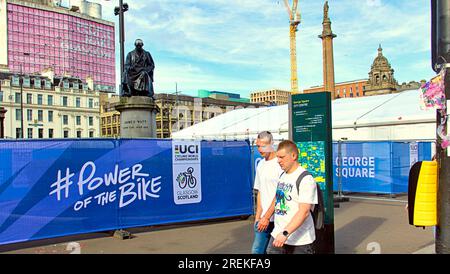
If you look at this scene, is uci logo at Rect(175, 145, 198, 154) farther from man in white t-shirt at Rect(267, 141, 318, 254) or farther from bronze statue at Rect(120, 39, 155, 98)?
bronze statue at Rect(120, 39, 155, 98)

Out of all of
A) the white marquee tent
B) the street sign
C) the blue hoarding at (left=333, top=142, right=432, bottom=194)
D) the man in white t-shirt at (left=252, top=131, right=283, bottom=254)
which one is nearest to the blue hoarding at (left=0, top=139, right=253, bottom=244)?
the street sign

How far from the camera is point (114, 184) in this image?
27.4ft

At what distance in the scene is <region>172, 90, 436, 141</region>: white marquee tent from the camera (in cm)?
1817

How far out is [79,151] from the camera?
8008mm

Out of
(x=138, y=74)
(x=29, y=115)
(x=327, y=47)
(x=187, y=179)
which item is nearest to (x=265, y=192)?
(x=187, y=179)

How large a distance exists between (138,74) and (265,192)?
10249mm

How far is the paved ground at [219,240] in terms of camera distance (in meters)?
7.24

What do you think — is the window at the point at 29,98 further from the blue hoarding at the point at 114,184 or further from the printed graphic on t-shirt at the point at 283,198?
the printed graphic on t-shirt at the point at 283,198

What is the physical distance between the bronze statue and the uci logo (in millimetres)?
5416

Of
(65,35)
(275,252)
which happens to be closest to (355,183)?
(275,252)

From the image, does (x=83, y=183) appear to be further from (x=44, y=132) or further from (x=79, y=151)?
(x=44, y=132)

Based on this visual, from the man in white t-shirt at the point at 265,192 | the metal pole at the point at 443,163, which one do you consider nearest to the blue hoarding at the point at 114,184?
the man in white t-shirt at the point at 265,192

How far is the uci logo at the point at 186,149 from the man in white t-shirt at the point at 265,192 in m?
4.31

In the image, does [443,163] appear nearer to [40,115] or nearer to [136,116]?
[136,116]
